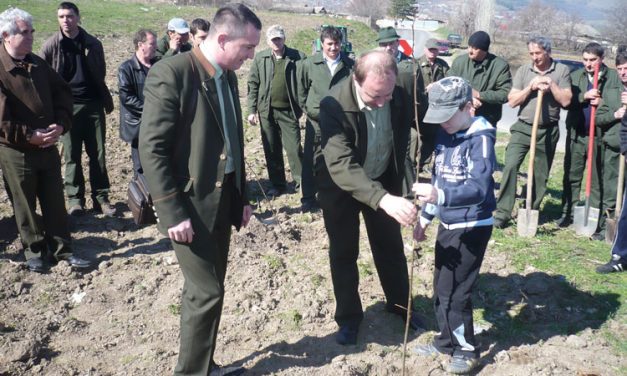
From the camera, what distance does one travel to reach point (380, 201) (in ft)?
11.3

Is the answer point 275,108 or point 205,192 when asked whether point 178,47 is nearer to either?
point 275,108

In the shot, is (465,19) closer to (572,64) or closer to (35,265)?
(572,64)

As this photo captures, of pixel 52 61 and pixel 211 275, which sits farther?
pixel 52 61

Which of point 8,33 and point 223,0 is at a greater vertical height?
point 8,33

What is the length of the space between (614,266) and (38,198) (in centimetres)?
523

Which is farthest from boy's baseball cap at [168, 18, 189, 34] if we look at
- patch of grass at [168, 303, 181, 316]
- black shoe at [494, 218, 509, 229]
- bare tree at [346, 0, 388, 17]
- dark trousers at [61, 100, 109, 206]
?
bare tree at [346, 0, 388, 17]

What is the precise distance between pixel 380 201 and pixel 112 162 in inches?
228

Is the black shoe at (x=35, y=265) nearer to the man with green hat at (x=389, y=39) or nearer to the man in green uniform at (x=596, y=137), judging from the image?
the man with green hat at (x=389, y=39)

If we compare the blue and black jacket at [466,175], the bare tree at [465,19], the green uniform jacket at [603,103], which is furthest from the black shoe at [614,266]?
the bare tree at [465,19]

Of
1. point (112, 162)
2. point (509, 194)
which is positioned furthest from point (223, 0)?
point (509, 194)

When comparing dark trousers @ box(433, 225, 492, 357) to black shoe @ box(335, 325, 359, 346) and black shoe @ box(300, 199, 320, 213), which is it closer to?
black shoe @ box(335, 325, 359, 346)

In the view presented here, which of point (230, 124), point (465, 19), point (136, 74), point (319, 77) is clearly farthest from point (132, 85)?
point (465, 19)

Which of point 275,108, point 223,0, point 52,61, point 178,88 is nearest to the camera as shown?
point 178,88

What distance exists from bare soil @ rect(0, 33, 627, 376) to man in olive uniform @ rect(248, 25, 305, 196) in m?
1.64
